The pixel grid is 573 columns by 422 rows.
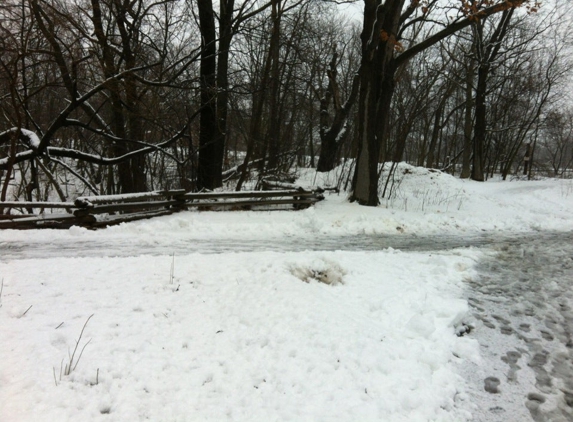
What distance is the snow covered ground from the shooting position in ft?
9.56

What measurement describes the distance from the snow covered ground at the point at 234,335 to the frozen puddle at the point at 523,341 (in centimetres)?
18

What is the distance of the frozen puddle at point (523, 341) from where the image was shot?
3.12 m

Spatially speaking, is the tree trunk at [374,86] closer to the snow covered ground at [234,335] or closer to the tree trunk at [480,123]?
the snow covered ground at [234,335]

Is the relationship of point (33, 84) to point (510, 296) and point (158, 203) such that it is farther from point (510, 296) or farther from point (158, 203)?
point (510, 296)

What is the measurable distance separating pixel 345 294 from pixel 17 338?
3754 mm

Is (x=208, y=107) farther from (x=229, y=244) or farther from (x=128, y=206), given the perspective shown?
(x=229, y=244)

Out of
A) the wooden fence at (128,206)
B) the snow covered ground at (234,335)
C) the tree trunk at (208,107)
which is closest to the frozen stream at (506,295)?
the snow covered ground at (234,335)

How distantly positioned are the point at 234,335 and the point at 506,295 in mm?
4121

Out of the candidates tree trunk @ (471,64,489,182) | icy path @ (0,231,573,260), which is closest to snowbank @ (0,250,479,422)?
icy path @ (0,231,573,260)

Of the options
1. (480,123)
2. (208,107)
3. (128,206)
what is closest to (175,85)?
(208,107)

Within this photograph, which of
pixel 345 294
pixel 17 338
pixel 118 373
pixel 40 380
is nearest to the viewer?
pixel 40 380

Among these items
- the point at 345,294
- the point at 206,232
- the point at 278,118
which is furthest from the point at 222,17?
the point at 345,294

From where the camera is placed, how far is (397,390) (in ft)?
10.5

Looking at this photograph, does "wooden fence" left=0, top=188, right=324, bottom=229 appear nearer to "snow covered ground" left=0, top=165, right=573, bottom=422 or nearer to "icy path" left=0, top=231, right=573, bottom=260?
"icy path" left=0, top=231, right=573, bottom=260
